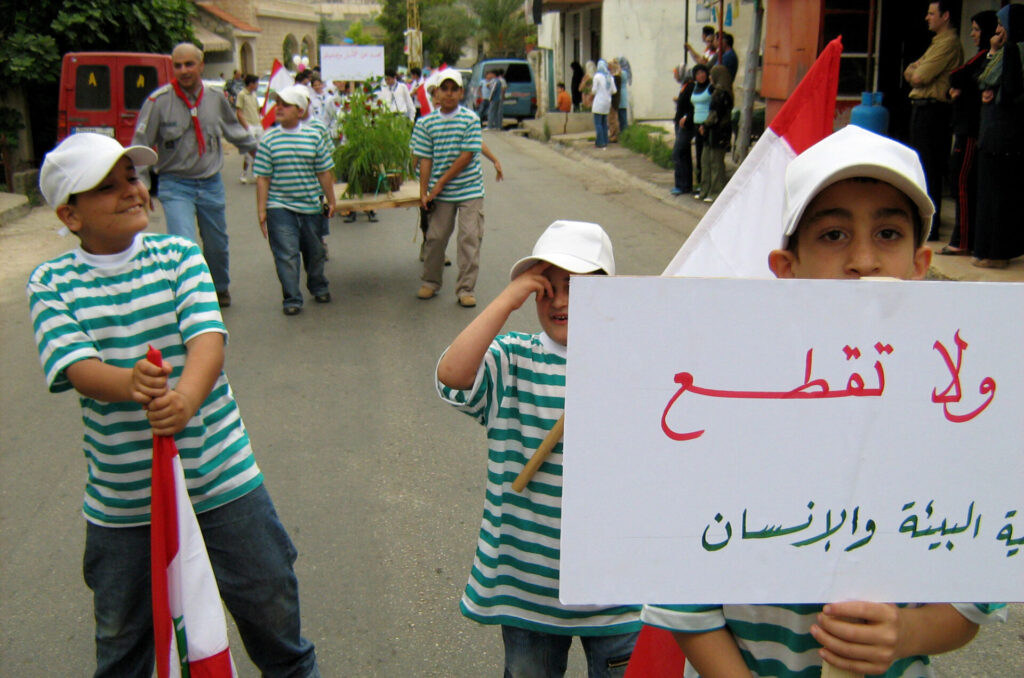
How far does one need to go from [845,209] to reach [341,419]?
437 centimetres

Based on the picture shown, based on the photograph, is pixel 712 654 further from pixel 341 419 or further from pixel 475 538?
pixel 341 419

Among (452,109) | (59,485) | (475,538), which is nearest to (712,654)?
(475,538)

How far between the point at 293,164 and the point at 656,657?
668 cm

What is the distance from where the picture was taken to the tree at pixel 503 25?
4984 centimetres

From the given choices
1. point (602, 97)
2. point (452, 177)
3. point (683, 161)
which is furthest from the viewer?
point (602, 97)

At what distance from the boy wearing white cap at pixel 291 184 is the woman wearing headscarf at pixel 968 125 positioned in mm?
5446

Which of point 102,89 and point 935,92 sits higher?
point 102,89

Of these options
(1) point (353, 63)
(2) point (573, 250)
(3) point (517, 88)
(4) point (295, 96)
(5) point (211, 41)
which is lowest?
(2) point (573, 250)

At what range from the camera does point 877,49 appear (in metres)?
12.0

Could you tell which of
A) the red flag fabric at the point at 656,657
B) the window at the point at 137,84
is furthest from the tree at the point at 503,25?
the red flag fabric at the point at 656,657

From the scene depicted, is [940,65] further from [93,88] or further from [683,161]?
[93,88]

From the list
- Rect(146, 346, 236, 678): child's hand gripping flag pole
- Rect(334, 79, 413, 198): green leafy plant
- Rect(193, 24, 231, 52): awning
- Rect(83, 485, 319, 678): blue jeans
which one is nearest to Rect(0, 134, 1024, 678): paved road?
Rect(83, 485, 319, 678): blue jeans

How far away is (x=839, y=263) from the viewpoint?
1.66m

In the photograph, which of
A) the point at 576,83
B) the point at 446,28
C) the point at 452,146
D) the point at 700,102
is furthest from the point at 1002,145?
the point at 446,28
